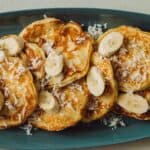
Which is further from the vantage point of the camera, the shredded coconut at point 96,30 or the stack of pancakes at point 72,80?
the shredded coconut at point 96,30

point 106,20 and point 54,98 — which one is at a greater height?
point 106,20

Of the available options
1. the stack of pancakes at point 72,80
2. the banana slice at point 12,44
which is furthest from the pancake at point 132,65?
the banana slice at point 12,44

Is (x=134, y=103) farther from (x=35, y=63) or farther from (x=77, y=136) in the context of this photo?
(x=35, y=63)

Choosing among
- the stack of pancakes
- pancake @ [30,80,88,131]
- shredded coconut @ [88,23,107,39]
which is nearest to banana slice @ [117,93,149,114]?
the stack of pancakes

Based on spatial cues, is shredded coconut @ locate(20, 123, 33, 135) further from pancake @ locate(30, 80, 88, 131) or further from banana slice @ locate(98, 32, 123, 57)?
banana slice @ locate(98, 32, 123, 57)

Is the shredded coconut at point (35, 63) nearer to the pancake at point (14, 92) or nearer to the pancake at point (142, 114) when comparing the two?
the pancake at point (14, 92)

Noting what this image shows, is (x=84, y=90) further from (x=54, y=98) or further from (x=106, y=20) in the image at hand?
(x=106, y=20)

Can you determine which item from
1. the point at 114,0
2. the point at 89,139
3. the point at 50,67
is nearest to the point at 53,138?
the point at 89,139
